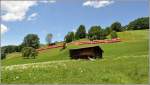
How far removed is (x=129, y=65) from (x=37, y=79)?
204 centimetres

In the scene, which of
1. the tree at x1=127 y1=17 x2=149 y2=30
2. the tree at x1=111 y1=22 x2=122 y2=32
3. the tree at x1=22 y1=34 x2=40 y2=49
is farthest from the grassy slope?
the tree at x1=111 y1=22 x2=122 y2=32

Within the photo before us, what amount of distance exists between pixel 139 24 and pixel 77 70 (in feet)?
5.51

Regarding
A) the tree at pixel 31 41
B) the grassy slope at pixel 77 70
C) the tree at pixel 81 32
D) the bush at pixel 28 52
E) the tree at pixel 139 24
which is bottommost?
the grassy slope at pixel 77 70

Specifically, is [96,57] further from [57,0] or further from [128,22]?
[57,0]

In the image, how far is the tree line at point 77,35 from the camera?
7141 millimetres

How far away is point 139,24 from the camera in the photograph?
7.40m

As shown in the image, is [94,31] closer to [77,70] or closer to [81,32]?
[81,32]

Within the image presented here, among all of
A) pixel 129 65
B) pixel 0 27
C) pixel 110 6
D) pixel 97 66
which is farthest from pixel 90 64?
pixel 0 27

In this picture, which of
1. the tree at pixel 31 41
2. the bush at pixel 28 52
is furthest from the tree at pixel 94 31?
the bush at pixel 28 52

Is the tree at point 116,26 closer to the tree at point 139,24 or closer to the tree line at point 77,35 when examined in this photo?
the tree line at point 77,35

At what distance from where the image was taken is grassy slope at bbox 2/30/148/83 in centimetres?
693

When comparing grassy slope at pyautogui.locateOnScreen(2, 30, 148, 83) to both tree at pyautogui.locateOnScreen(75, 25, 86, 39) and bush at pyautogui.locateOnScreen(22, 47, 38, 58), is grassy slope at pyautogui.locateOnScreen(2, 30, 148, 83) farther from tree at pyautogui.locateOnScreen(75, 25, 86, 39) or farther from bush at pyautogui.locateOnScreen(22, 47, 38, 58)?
tree at pyautogui.locateOnScreen(75, 25, 86, 39)

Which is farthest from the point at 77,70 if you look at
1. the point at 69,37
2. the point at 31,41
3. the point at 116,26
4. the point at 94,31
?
the point at 116,26

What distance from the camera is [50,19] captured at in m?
7.25
